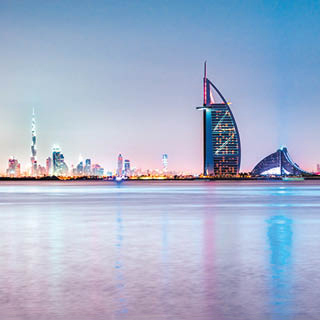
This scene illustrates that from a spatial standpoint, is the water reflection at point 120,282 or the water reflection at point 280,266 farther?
the water reflection at point 280,266

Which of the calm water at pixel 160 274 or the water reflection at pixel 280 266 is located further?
the water reflection at pixel 280 266

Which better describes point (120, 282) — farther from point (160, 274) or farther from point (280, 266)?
point (280, 266)

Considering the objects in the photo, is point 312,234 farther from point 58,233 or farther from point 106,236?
point 58,233

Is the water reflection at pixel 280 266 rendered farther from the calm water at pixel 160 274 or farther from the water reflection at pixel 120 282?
the water reflection at pixel 120 282

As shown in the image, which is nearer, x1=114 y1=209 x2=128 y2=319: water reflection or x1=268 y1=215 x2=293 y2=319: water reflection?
x1=114 y1=209 x2=128 y2=319: water reflection

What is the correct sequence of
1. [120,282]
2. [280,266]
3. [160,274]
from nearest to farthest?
[120,282] → [160,274] → [280,266]

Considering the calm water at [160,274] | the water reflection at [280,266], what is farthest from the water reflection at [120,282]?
the water reflection at [280,266]

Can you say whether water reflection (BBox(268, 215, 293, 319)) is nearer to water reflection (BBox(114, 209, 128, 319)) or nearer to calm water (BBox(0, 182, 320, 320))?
calm water (BBox(0, 182, 320, 320))

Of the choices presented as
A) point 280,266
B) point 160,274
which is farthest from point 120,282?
point 280,266

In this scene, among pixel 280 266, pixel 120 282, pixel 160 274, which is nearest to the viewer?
pixel 120 282

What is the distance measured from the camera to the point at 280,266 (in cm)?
1363

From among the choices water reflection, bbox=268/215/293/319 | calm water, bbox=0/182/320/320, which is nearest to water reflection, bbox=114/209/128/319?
calm water, bbox=0/182/320/320

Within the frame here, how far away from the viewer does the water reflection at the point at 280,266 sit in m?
9.23

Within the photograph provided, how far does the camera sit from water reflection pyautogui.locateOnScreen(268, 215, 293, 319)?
363 inches
